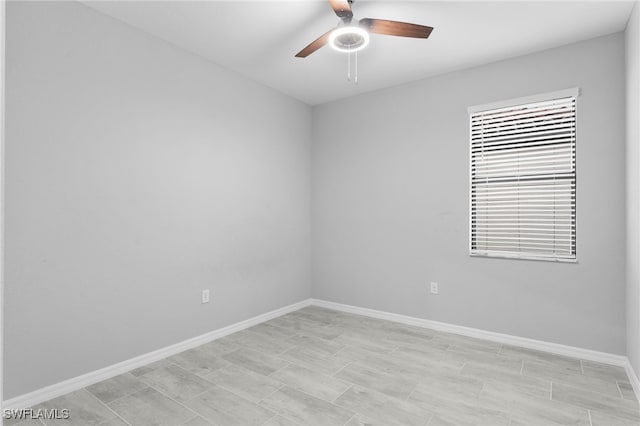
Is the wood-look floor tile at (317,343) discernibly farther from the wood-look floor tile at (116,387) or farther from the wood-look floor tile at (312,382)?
the wood-look floor tile at (116,387)

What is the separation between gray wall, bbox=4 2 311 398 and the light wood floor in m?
0.38

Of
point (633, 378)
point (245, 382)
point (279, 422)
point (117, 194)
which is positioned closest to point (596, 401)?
point (633, 378)

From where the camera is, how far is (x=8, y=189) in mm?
2311

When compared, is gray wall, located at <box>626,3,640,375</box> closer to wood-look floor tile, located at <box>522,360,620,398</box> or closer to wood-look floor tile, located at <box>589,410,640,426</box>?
wood-look floor tile, located at <box>522,360,620,398</box>

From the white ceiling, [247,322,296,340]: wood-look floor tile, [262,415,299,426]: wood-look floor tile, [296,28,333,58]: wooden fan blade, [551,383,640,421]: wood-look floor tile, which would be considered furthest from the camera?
[247,322,296,340]: wood-look floor tile

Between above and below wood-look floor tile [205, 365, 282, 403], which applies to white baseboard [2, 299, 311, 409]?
above

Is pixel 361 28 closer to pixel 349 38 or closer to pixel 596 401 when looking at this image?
pixel 349 38

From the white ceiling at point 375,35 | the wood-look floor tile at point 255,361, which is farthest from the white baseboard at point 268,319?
the white ceiling at point 375,35

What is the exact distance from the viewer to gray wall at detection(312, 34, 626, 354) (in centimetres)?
303

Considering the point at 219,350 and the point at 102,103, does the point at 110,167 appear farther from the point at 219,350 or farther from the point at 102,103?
the point at 219,350

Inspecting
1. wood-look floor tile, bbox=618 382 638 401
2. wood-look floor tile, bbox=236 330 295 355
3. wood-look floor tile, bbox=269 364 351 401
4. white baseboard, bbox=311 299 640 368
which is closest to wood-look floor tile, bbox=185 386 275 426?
wood-look floor tile, bbox=269 364 351 401

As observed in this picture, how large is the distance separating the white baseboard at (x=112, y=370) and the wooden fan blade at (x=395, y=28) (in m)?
2.97

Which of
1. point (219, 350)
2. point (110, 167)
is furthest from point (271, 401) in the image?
point (110, 167)

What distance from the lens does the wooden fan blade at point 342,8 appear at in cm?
230
